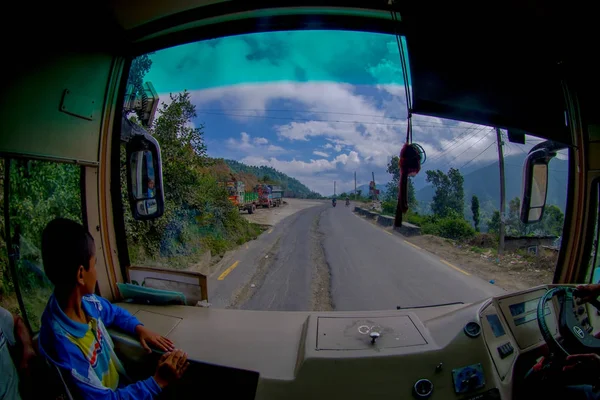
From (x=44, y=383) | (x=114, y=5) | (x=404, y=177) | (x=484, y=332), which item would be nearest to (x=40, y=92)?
(x=114, y=5)

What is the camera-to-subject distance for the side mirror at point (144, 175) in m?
1.83

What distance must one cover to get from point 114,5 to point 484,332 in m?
3.18

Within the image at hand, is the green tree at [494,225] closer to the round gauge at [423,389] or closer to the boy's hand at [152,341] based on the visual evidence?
the round gauge at [423,389]

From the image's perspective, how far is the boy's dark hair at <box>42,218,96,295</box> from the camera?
1.21 meters

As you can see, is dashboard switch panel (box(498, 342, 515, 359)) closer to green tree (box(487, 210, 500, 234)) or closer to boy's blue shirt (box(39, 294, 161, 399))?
boy's blue shirt (box(39, 294, 161, 399))

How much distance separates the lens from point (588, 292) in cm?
157

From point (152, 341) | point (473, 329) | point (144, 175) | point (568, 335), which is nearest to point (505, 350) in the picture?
point (473, 329)

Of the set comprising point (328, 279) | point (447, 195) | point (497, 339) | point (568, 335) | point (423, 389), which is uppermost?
point (447, 195)

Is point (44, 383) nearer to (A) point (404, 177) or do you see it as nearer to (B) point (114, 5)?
(A) point (404, 177)

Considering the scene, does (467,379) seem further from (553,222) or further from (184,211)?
(184,211)

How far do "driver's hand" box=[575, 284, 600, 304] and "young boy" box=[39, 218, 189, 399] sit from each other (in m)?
2.36

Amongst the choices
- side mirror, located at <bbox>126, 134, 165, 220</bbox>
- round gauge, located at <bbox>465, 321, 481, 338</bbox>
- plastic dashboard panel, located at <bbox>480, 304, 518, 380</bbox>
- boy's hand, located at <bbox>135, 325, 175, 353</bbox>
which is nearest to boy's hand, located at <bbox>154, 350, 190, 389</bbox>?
boy's hand, located at <bbox>135, 325, 175, 353</bbox>

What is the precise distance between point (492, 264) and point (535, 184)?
2636 millimetres

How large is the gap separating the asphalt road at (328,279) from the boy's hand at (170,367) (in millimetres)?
1105
